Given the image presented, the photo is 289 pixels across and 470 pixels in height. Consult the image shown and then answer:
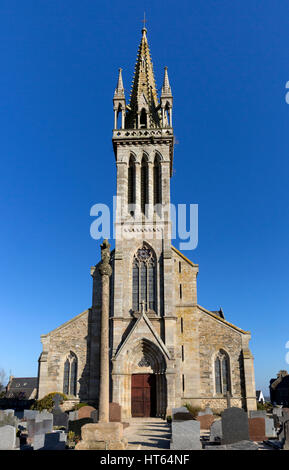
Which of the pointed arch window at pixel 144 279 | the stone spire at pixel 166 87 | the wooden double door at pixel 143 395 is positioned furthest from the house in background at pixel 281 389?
the stone spire at pixel 166 87

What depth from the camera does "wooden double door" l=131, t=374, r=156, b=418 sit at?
2572cm

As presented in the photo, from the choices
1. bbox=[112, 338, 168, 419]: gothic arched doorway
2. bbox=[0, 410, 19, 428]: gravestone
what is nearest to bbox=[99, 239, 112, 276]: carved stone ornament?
A: bbox=[0, 410, 19, 428]: gravestone

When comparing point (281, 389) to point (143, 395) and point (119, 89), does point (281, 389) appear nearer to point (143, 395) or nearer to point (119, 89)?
point (143, 395)

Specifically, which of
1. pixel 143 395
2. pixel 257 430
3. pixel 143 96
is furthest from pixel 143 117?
pixel 257 430

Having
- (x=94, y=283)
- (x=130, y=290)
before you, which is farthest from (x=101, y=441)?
(x=94, y=283)

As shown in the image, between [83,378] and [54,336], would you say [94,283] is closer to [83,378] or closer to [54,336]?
[54,336]

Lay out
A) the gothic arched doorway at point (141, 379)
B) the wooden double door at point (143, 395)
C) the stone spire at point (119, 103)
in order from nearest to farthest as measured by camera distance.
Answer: the gothic arched doorway at point (141, 379), the wooden double door at point (143, 395), the stone spire at point (119, 103)

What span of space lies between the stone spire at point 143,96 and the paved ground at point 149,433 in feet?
73.4

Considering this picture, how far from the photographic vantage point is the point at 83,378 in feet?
90.7

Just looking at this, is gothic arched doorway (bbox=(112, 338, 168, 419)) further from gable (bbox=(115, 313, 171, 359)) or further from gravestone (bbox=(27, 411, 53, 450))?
gravestone (bbox=(27, 411, 53, 450))

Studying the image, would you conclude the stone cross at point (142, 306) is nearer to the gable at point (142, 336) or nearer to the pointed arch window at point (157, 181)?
the gable at point (142, 336)

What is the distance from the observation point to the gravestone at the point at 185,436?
13.1 meters

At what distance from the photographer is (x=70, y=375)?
91.9 ft

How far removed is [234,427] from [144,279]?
15.1 meters
